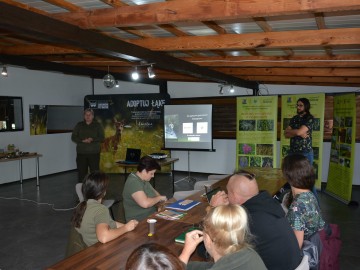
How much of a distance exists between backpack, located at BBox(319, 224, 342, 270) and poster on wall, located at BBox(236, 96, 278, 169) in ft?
15.1

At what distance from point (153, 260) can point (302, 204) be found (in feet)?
5.07

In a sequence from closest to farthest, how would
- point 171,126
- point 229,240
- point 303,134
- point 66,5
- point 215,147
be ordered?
point 229,240
point 66,5
point 303,134
point 171,126
point 215,147

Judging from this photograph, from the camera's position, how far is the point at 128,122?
8648mm

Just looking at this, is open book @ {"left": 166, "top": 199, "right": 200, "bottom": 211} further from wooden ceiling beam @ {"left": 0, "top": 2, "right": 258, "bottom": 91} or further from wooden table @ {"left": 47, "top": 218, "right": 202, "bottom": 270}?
wooden ceiling beam @ {"left": 0, "top": 2, "right": 258, "bottom": 91}

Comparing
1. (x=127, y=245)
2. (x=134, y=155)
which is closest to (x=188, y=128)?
(x=134, y=155)

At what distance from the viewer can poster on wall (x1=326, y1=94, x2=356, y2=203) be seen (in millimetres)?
5715

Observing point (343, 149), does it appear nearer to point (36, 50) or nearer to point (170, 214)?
point (170, 214)

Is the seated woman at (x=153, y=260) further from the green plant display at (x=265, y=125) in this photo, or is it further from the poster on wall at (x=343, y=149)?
the green plant display at (x=265, y=125)

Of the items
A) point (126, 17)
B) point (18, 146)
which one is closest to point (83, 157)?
point (18, 146)

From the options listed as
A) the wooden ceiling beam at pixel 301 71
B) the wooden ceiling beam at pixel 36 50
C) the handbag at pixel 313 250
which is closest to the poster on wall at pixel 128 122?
the wooden ceiling beam at pixel 301 71

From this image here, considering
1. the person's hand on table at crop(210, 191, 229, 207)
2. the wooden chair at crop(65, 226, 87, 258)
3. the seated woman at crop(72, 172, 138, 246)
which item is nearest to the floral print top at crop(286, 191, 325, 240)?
the person's hand on table at crop(210, 191, 229, 207)

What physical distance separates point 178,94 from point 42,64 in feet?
13.5

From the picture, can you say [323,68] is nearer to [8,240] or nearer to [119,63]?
[119,63]

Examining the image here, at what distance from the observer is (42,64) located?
214 inches
